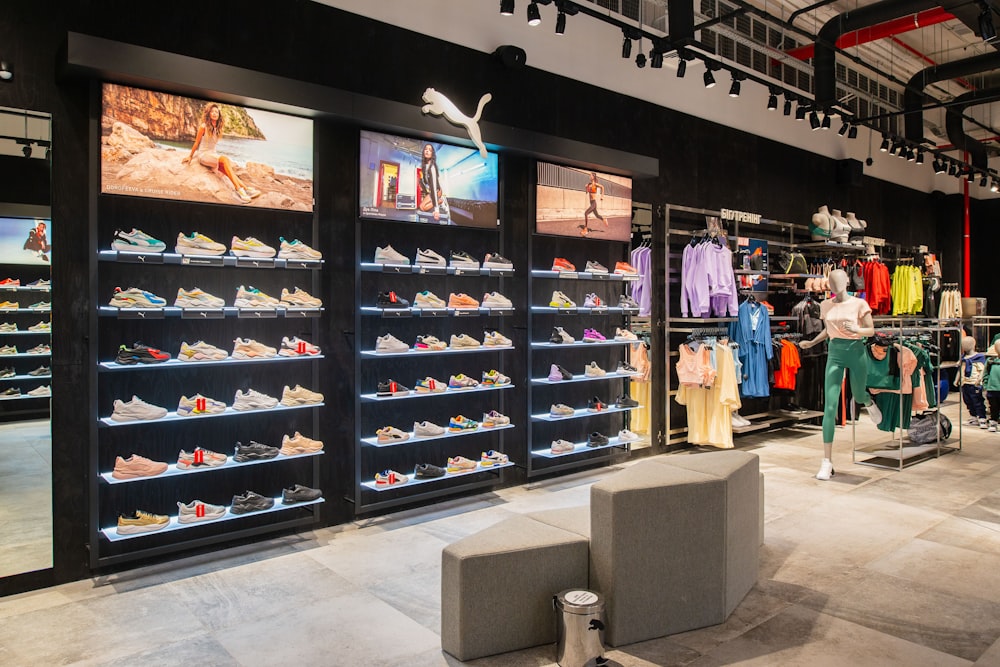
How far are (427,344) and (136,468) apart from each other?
226 cm

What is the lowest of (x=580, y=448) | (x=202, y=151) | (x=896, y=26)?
(x=580, y=448)

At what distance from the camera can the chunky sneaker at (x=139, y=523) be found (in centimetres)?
407

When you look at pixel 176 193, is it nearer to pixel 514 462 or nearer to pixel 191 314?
pixel 191 314

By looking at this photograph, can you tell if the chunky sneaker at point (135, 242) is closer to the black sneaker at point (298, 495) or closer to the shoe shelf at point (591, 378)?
the black sneaker at point (298, 495)

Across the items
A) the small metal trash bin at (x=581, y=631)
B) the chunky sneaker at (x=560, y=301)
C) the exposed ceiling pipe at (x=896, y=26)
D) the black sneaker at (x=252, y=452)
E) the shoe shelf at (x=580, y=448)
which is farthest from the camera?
the exposed ceiling pipe at (x=896, y=26)

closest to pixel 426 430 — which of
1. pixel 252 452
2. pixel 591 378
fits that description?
pixel 252 452

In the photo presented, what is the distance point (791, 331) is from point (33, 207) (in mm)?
8807

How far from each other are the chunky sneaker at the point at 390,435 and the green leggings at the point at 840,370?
4125 mm

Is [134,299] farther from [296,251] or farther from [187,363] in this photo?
[296,251]

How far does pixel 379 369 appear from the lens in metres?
5.52

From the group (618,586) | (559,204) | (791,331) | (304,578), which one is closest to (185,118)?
(304,578)

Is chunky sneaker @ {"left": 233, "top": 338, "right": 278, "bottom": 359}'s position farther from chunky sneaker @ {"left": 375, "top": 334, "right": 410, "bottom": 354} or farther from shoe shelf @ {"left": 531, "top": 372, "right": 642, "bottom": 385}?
shoe shelf @ {"left": 531, "top": 372, "right": 642, "bottom": 385}

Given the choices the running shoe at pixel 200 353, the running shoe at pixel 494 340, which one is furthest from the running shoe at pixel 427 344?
the running shoe at pixel 200 353

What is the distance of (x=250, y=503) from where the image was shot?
4.52 m
